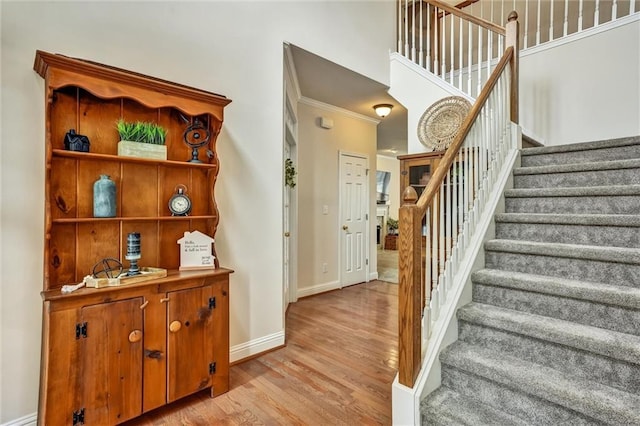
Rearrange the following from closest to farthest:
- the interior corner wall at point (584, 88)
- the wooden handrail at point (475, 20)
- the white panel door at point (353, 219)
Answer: the wooden handrail at point (475, 20)
the interior corner wall at point (584, 88)
the white panel door at point (353, 219)

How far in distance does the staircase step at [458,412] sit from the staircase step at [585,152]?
2.01m

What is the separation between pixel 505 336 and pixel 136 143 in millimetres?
2336

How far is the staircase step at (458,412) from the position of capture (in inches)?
55.4

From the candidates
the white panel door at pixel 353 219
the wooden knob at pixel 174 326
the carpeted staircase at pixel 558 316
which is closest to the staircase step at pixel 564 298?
the carpeted staircase at pixel 558 316

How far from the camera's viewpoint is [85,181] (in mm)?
1824

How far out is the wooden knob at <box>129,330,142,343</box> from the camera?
1693 mm

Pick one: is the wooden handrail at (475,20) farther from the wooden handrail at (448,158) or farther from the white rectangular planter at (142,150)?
the white rectangular planter at (142,150)

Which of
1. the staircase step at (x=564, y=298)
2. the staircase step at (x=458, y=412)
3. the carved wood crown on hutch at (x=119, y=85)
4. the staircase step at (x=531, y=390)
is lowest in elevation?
the staircase step at (x=458, y=412)

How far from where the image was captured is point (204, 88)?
2.34m

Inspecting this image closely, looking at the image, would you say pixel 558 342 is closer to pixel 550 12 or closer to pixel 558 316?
pixel 558 316

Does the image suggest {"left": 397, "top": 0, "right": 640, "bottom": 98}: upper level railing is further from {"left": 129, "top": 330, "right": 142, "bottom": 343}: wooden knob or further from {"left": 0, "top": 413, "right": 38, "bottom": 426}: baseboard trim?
{"left": 0, "top": 413, "right": 38, "bottom": 426}: baseboard trim

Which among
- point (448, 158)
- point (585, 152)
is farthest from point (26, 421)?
point (585, 152)

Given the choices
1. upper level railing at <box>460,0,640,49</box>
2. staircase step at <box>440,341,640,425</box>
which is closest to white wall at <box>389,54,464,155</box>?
upper level railing at <box>460,0,640,49</box>

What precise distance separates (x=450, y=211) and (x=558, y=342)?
2.69 feet
